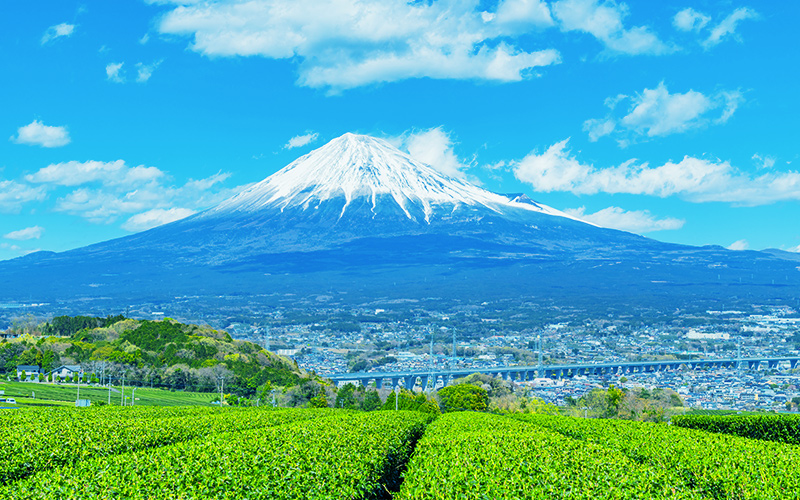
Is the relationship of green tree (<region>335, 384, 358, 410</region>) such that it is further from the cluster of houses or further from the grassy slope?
the cluster of houses

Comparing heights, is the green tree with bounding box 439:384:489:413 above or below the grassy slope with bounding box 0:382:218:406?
below

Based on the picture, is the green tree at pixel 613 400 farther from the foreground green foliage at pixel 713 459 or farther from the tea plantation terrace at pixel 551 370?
the tea plantation terrace at pixel 551 370

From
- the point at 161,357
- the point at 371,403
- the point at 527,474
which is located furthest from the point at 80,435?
the point at 161,357

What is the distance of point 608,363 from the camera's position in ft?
335

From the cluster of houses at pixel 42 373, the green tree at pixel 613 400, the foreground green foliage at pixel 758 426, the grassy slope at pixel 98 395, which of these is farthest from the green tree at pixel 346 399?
the foreground green foliage at pixel 758 426

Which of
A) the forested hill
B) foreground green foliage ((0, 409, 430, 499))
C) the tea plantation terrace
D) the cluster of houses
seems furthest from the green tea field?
the tea plantation terrace

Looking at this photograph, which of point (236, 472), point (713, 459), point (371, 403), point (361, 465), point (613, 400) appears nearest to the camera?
point (236, 472)

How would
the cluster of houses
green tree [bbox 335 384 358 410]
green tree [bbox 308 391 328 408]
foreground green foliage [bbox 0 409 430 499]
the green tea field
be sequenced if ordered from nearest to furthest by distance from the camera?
foreground green foliage [bbox 0 409 430 499]
the green tea field
green tree [bbox 308 391 328 408]
green tree [bbox 335 384 358 410]
the cluster of houses

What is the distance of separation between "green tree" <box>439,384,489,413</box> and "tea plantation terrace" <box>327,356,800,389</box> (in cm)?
3054

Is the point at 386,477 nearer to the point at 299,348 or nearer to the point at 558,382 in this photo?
the point at 558,382

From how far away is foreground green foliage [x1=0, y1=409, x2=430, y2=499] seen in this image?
8578mm

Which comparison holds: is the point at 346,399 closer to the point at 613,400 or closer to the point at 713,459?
the point at 613,400

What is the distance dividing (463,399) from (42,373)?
33590 mm

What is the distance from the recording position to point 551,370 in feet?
314
